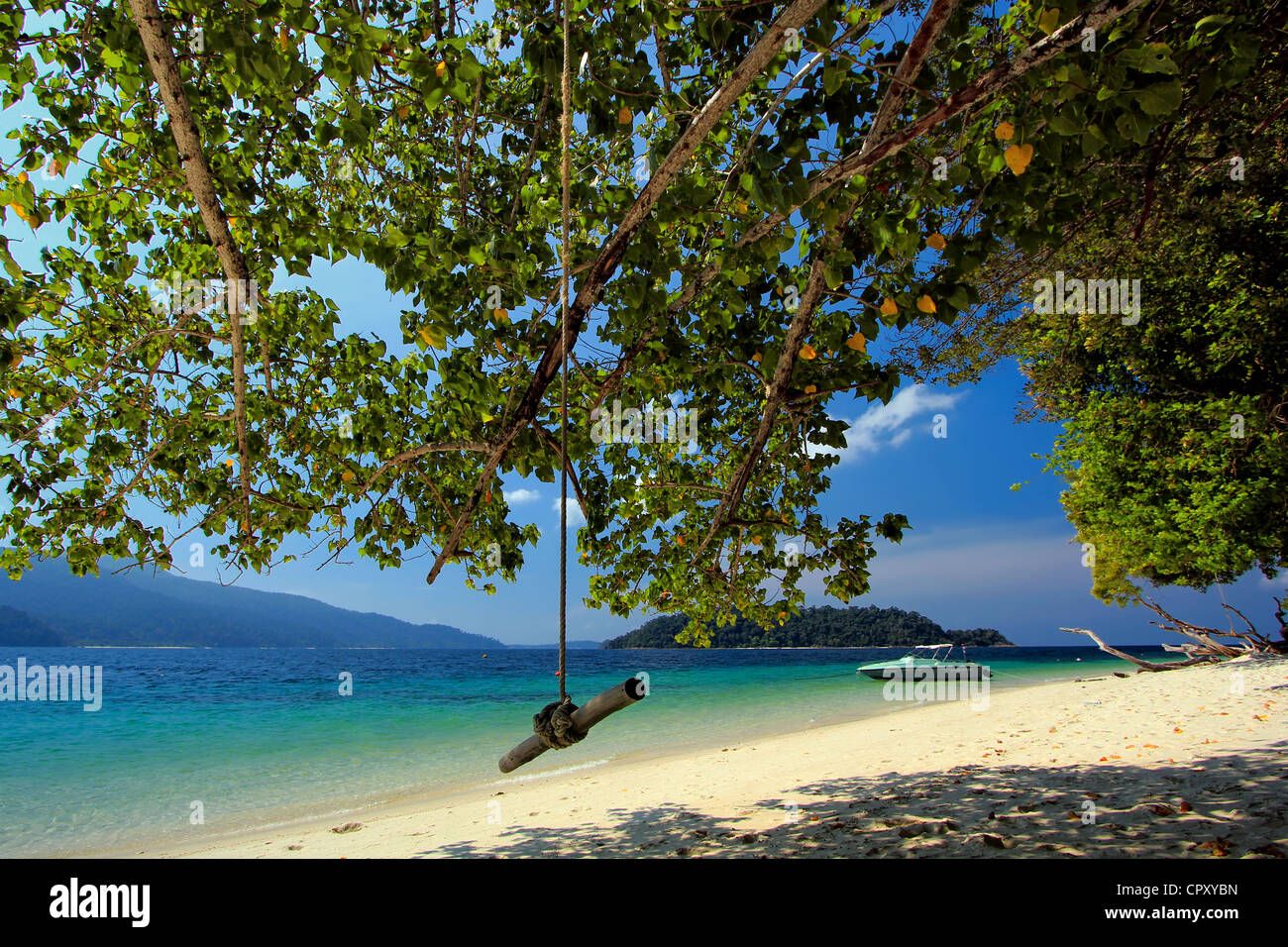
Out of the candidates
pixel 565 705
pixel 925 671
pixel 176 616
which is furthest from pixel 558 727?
pixel 176 616

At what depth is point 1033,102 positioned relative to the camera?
267cm

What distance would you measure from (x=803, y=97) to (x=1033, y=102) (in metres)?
1.10

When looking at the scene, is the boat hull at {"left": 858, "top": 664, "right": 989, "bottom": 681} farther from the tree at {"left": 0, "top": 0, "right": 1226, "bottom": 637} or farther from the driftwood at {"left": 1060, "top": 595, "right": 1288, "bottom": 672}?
the tree at {"left": 0, "top": 0, "right": 1226, "bottom": 637}

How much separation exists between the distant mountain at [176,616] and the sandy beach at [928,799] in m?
88.2

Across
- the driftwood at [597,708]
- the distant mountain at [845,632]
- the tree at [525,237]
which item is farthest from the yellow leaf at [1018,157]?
the distant mountain at [845,632]

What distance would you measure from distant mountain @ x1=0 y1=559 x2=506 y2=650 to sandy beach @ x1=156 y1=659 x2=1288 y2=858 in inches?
3473

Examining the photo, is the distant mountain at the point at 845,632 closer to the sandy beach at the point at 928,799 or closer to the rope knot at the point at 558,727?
the sandy beach at the point at 928,799

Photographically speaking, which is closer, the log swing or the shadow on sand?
the log swing

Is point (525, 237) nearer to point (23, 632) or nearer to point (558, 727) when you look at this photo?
point (558, 727)

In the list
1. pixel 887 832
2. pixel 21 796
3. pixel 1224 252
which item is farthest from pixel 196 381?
pixel 1224 252

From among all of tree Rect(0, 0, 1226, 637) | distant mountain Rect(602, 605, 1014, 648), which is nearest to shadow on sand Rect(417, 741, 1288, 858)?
tree Rect(0, 0, 1226, 637)

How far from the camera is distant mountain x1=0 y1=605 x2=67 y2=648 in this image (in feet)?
285

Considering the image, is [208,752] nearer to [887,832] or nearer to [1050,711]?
[887,832]

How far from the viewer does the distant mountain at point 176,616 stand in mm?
101625
